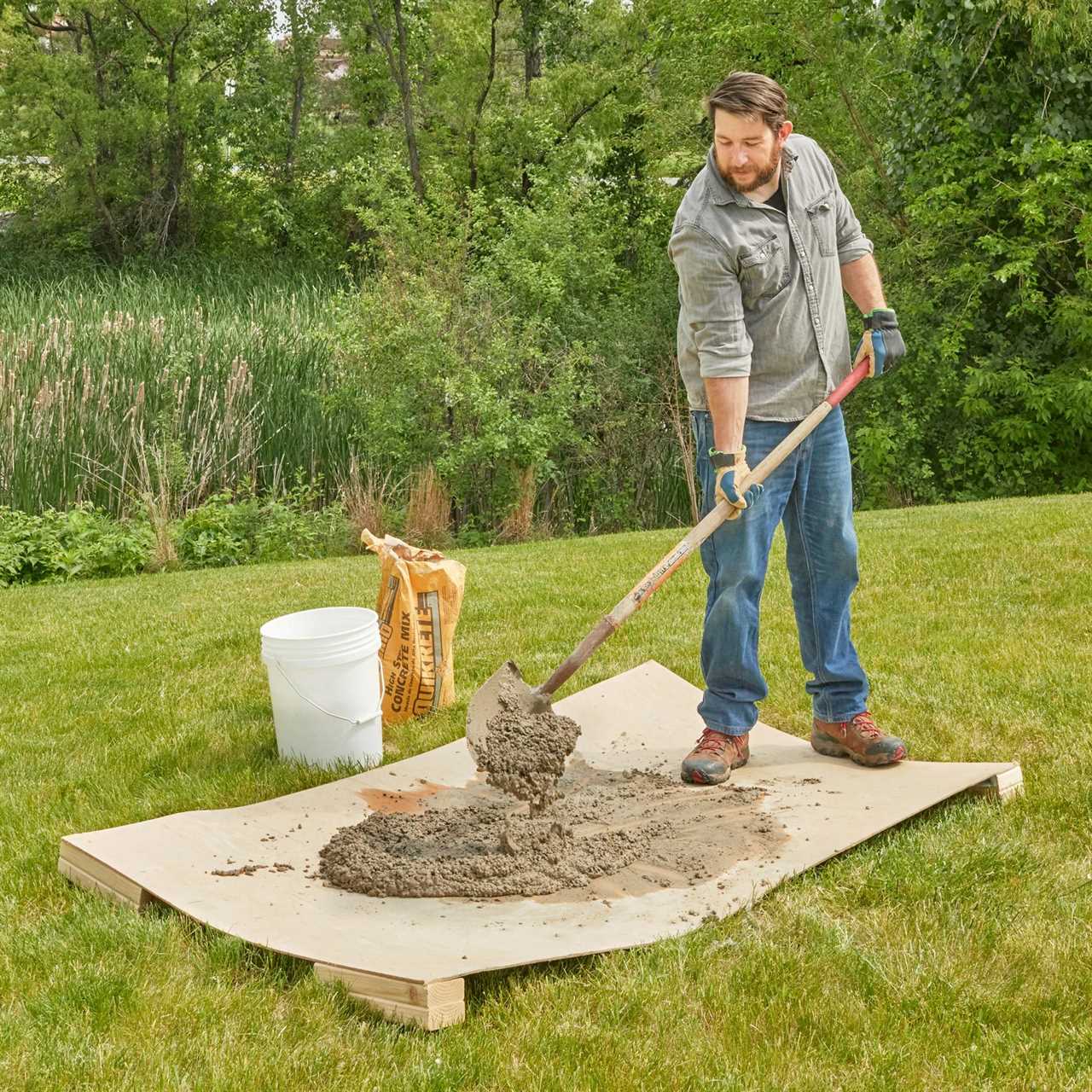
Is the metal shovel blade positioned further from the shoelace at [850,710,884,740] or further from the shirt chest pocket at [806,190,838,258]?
the shirt chest pocket at [806,190,838,258]

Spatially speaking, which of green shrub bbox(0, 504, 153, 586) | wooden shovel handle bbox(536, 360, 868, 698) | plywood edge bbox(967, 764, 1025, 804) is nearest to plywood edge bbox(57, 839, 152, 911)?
wooden shovel handle bbox(536, 360, 868, 698)

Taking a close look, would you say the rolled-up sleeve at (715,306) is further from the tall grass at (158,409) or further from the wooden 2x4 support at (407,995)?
the tall grass at (158,409)

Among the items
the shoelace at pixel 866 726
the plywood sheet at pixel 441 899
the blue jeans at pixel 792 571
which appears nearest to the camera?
the plywood sheet at pixel 441 899

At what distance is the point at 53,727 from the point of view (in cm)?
473

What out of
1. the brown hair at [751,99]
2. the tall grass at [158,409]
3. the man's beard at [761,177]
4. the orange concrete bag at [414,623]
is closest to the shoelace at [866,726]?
the orange concrete bag at [414,623]

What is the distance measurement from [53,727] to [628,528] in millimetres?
6735

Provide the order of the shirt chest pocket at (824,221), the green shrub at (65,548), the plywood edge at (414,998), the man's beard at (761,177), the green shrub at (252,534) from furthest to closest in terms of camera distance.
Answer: the green shrub at (252,534) < the green shrub at (65,548) < the shirt chest pocket at (824,221) < the man's beard at (761,177) < the plywood edge at (414,998)

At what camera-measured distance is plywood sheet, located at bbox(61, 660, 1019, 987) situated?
2816mm

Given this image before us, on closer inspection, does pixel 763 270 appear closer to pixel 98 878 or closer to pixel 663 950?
pixel 663 950

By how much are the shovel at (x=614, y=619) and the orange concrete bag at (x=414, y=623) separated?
3.05 feet

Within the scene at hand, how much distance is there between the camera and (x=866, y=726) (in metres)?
3.85

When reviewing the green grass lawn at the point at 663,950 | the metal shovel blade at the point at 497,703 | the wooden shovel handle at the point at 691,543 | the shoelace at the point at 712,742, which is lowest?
the green grass lawn at the point at 663,950

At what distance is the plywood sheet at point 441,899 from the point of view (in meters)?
2.82

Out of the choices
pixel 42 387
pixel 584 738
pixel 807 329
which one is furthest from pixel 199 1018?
pixel 42 387
